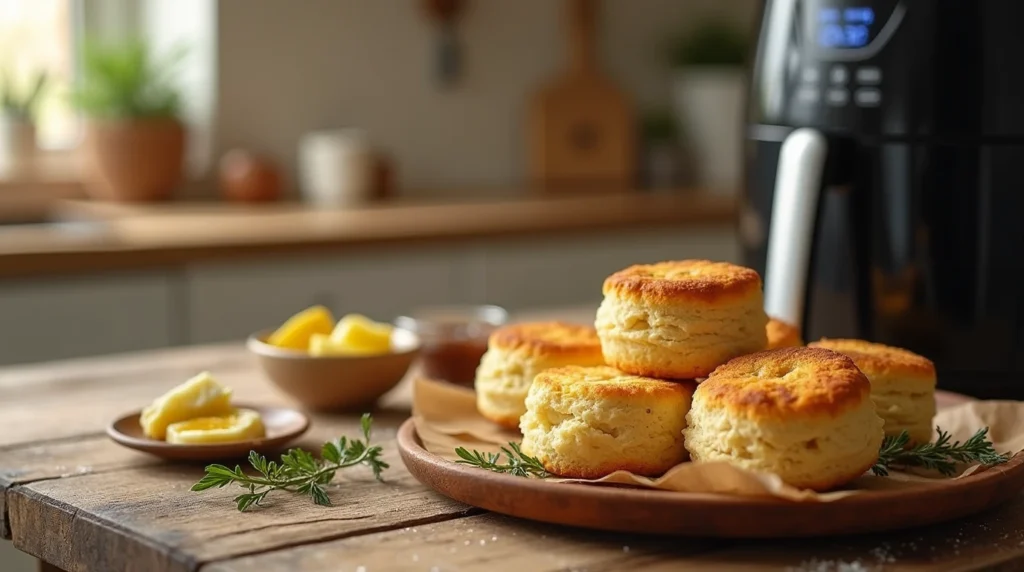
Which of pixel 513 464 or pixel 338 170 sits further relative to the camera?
pixel 338 170

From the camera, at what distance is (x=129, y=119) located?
2955 mm

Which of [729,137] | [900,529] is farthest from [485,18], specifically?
[900,529]

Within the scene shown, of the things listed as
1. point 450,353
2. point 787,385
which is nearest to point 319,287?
point 450,353

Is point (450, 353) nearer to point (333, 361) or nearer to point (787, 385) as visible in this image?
point (333, 361)

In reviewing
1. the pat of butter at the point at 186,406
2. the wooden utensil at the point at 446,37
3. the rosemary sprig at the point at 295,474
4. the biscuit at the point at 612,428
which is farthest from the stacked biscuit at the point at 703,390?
the wooden utensil at the point at 446,37

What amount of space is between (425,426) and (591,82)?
2.72 m

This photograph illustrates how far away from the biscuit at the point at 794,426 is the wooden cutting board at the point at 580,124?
279cm

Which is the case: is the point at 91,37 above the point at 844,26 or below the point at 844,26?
above

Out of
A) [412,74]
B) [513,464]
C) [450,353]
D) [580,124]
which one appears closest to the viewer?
[513,464]

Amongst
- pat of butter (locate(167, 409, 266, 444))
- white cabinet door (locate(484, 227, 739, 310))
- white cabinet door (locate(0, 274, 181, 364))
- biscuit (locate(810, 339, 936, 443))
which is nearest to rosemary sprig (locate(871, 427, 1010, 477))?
biscuit (locate(810, 339, 936, 443))

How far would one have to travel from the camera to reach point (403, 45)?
3.41 metres

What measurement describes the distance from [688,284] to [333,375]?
394mm

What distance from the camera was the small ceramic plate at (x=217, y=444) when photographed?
99 centimetres

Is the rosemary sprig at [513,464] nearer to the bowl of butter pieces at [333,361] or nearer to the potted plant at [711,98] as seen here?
the bowl of butter pieces at [333,361]
